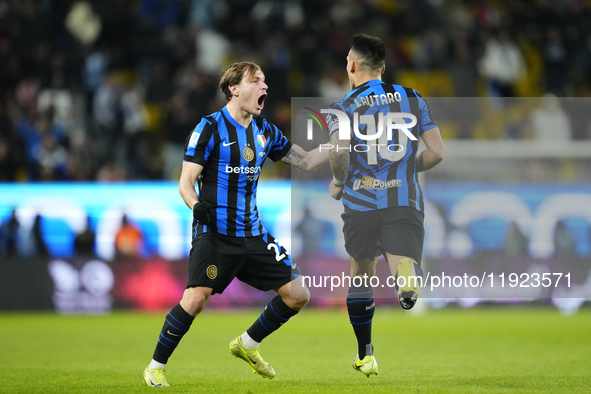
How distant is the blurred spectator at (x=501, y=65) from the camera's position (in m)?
16.0

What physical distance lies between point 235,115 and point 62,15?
39.5ft

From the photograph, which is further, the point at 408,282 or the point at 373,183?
the point at 373,183

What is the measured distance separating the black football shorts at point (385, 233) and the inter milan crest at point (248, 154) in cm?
85

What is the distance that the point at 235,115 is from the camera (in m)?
6.01

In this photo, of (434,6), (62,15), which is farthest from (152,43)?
(434,6)

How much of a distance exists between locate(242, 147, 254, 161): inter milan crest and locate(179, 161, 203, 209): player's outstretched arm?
35 centimetres

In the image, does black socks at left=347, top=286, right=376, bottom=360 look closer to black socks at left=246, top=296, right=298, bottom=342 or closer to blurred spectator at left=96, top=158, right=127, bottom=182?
black socks at left=246, top=296, right=298, bottom=342

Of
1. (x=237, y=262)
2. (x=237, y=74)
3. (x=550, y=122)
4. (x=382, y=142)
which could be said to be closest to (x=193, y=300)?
(x=237, y=262)

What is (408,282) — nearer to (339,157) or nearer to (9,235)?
(339,157)

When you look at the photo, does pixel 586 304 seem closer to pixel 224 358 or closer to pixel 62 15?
pixel 224 358

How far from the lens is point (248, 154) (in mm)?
5945

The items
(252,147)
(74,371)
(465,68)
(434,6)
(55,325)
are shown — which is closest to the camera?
(252,147)

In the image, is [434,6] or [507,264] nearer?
[507,264]

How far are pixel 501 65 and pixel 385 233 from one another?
1147 centimetres
